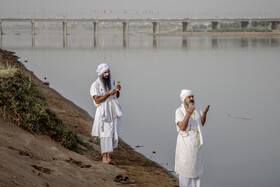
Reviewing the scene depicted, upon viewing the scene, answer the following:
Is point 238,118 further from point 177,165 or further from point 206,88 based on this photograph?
point 177,165

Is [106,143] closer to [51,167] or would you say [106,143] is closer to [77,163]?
[77,163]

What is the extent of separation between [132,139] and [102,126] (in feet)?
21.9

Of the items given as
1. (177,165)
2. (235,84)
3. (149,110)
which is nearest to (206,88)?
(235,84)

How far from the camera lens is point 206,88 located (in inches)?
1147

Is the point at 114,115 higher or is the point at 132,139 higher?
the point at 114,115

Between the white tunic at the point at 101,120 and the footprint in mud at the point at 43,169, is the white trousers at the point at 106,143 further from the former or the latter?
the footprint in mud at the point at 43,169

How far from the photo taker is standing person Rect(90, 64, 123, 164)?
8.84 m

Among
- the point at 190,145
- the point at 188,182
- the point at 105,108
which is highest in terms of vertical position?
the point at 105,108

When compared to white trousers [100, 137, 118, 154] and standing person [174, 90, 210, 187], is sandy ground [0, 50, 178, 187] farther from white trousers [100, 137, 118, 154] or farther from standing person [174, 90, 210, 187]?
standing person [174, 90, 210, 187]

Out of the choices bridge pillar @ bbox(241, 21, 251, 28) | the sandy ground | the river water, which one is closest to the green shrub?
the sandy ground

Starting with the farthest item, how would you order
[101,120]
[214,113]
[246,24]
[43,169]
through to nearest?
[246,24] < [214,113] < [101,120] < [43,169]

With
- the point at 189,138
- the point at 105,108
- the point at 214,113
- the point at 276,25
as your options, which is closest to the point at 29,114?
the point at 105,108

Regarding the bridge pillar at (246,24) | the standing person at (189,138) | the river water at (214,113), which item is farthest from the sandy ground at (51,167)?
the bridge pillar at (246,24)

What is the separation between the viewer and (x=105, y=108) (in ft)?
29.1
